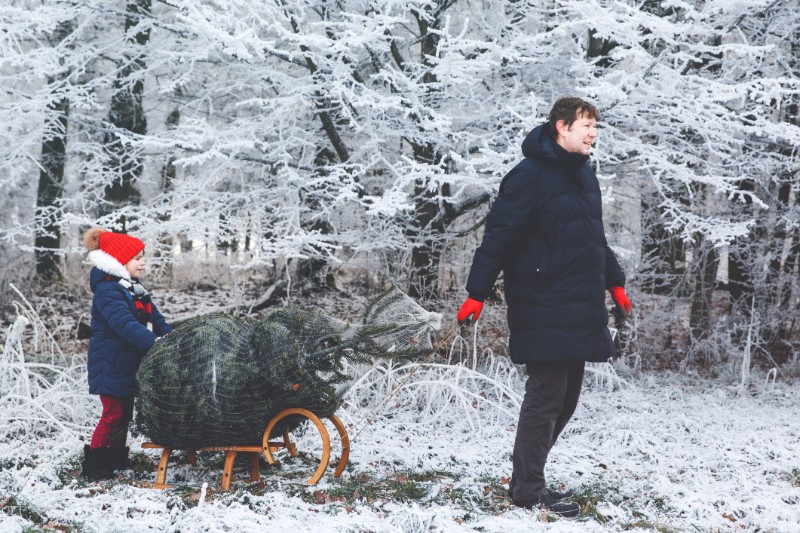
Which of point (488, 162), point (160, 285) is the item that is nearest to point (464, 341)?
point (488, 162)

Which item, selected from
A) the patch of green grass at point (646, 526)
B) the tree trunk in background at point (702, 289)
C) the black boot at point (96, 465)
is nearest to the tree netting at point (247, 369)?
the black boot at point (96, 465)

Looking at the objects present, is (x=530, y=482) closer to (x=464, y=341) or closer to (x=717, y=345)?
(x=464, y=341)

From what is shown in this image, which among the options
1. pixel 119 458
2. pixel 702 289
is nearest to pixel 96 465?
pixel 119 458

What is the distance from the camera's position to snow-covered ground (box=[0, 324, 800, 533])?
2.96 meters

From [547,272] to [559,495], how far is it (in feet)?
3.56

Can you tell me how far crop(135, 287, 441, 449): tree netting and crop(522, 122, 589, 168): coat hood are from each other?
36.2 inches

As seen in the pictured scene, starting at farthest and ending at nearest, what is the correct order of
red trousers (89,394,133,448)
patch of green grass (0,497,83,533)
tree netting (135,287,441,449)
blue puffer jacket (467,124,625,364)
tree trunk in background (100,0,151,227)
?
tree trunk in background (100,0,151,227)
red trousers (89,394,133,448)
tree netting (135,287,441,449)
blue puffer jacket (467,124,625,364)
patch of green grass (0,497,83,533)

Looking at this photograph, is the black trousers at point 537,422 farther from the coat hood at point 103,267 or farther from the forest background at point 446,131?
the coat hood at point 103,267

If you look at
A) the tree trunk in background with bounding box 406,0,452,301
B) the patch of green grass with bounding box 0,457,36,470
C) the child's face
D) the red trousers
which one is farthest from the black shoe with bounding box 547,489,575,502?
the tree trunk in background with bounding box 406,0,452,301

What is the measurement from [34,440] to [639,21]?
4742 millimetres

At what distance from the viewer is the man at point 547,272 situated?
3.08 metres

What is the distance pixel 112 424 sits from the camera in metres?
3.69

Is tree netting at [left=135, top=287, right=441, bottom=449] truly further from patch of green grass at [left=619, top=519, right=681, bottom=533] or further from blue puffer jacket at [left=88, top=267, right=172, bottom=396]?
patch of green grass at [left=619, top=519, right=681, bottom=533]

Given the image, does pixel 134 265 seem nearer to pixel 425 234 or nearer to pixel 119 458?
pixel 119 458
